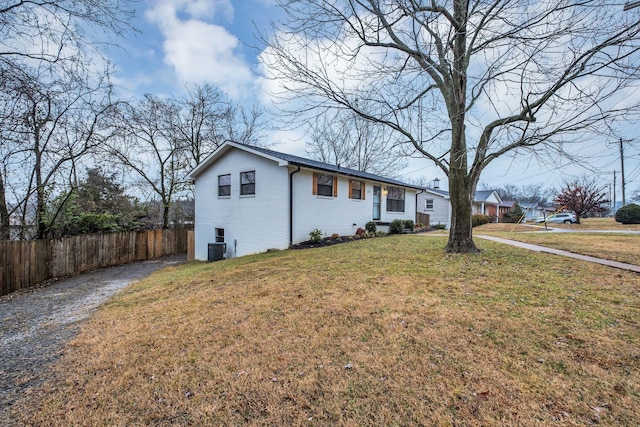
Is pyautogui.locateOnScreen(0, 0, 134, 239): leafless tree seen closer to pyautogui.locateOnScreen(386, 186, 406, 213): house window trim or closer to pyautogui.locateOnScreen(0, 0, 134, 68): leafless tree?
pyautogui.locateOnScreen(0, 0, 134, 68): leafless tree

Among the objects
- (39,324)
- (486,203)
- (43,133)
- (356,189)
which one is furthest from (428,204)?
(39,324)

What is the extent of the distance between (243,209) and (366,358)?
10694 millimetres

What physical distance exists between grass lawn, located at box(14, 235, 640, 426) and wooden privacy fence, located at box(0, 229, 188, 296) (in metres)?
5.99

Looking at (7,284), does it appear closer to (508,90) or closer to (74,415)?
(74,415)

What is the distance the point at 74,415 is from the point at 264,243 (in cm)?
957

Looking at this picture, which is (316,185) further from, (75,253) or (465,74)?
(75,253)

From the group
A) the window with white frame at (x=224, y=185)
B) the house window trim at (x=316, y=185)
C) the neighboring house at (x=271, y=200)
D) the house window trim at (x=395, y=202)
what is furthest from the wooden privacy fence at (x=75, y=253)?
the house window trim at (x=395, y=202)

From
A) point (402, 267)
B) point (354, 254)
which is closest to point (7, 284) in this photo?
point (354, 254)

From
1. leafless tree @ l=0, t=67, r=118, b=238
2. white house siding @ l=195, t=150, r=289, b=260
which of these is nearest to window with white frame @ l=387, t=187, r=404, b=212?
white house siding @ l=195, t=150, r=289, b=260

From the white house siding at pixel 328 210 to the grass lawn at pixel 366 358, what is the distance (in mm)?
6359

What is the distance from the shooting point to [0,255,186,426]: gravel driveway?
9.84 ft

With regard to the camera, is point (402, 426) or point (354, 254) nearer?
point (402, 426)

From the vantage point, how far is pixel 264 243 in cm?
1195

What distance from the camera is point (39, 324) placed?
4895 mm
